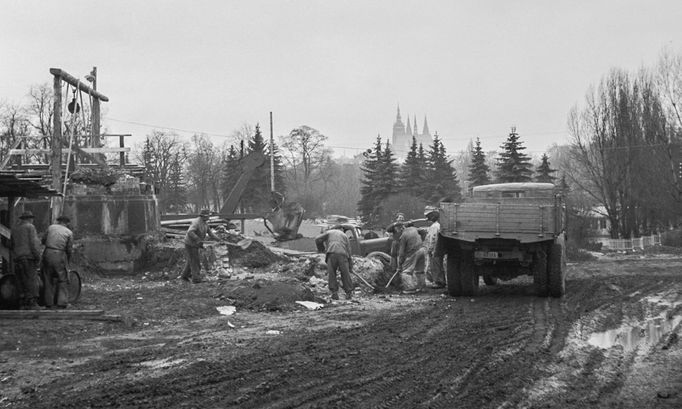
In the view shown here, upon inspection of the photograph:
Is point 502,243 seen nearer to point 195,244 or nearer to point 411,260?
point 411,260

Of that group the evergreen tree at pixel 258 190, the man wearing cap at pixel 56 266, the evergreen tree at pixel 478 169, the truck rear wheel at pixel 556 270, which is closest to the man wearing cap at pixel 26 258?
the man wearing cap at pixel 56 266

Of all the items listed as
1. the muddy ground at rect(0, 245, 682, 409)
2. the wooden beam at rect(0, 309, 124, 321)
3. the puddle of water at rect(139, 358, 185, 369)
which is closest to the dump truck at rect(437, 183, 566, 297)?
the muddy ground at rect(0, 245, 682, 409)

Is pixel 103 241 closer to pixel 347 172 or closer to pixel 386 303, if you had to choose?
pixel 386 303

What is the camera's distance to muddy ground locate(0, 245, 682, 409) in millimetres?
5637

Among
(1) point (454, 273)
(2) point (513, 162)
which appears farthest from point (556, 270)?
(2) point (513, 162)

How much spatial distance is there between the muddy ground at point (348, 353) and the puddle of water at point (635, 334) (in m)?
0.03

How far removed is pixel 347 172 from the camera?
289ft

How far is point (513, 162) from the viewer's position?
4666 centimetres

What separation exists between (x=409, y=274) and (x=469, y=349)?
277 inches

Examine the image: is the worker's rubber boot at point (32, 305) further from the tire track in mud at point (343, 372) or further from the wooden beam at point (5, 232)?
the tire track in mud at point (343, 372)

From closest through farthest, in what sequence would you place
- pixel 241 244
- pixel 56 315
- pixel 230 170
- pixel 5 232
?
pixel 56 315, pixel 5 232, pixel 241 244, pixel 230 170

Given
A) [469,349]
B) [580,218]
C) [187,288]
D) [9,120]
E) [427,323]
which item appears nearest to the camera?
[469,349]

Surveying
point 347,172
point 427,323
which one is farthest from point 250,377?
point 347,172

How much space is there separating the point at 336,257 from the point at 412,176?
39.8 meters
